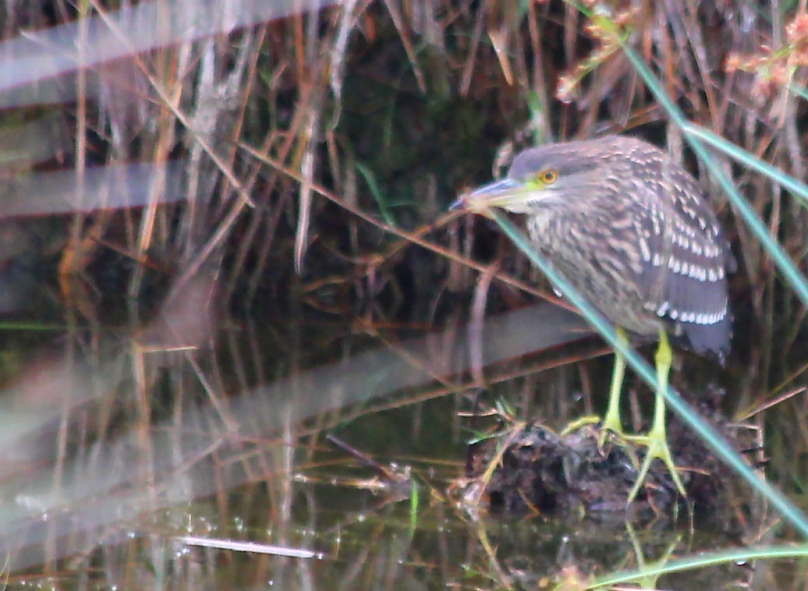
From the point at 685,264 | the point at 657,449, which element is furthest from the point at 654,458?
the point at 685,264

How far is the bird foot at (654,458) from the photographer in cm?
336

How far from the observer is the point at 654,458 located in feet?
11.4

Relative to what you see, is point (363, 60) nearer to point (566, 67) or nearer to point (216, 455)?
point (566, 67)

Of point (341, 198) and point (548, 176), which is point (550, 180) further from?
point (341, 198)

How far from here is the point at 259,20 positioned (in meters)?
4.74

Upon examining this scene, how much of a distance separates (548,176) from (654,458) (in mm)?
1010

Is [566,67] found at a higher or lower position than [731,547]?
higher

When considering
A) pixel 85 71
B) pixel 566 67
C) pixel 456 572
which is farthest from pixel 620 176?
pixel 85 71

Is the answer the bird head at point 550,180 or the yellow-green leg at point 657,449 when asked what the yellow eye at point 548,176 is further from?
the yellow-green leg at point 657,449

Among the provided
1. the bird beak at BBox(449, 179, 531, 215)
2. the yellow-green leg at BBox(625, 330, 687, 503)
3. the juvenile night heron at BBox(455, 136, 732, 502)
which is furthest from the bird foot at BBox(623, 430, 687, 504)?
the bird beak at BBox(449, 179, 531, 215)

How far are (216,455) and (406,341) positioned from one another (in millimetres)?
1837

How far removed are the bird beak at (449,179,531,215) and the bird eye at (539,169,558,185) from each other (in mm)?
73

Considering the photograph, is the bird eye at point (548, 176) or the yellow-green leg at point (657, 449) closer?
the yellow-green leg at point (657, 449)

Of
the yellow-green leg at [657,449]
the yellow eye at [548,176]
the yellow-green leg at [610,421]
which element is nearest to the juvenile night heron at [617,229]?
the yellow eye at [548,176]
